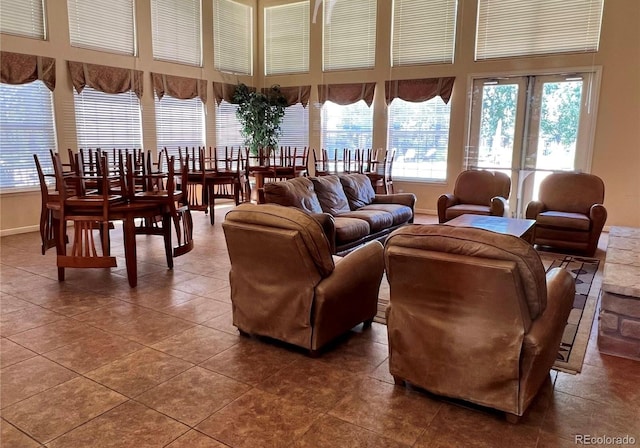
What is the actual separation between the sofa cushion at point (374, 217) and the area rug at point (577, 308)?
0.94m

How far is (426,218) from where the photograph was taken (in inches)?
305

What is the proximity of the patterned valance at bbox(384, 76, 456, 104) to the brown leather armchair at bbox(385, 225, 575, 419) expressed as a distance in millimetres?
6055

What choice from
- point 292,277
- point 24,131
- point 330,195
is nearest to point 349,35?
point 330,195

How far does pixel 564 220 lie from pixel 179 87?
251 inches

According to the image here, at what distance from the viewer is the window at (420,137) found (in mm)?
7984

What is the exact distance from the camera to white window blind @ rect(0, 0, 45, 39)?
5746mm

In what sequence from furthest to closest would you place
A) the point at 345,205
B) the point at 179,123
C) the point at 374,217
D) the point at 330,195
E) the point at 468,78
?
1. the point at 179,123
2. the point at 468,78
3. the point at 345,205
4. the point at 330,195
5. the point at 374,217

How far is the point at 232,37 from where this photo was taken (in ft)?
29.7

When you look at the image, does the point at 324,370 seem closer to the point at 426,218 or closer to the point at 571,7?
the point at 426,218

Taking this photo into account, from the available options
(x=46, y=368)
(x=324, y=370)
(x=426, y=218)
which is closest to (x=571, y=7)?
(x=426, y=218)

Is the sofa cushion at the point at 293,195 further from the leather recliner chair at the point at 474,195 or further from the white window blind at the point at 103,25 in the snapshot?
the white window blind at the point at 103,25

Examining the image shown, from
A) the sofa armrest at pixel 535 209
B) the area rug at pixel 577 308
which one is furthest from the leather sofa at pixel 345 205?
the sofa armrest at pixel 535 209

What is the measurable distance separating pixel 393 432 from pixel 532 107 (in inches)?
258

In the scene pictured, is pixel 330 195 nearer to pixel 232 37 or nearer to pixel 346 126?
pixel 346 126
